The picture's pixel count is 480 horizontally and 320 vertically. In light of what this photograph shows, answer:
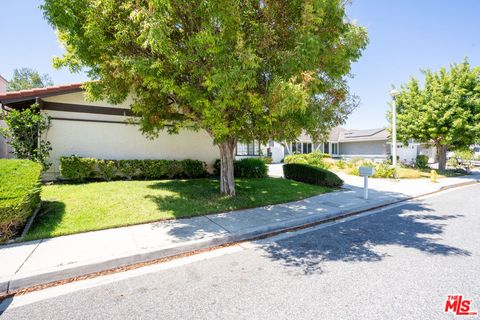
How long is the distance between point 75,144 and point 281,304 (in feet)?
36.2

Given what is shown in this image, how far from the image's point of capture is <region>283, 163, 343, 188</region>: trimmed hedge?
1147 centimetres

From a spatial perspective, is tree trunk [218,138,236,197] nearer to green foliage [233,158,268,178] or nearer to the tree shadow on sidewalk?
the tree shadow on sidewalk

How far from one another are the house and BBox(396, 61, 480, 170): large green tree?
51.6 ft

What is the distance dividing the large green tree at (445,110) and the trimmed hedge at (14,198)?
2064 cm

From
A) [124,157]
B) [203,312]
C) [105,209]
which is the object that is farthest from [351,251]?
[124,157]

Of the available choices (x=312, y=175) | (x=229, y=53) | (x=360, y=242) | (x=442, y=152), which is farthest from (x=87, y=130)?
(x=442, y=152)

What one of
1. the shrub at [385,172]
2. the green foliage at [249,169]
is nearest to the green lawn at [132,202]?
the green foliage at [249,169]

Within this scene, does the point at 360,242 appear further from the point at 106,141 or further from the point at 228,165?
the point at 106,141

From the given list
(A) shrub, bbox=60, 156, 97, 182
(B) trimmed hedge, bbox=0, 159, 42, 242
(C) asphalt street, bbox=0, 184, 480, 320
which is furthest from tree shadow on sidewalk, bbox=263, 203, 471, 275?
(A) shrub, bbox=60, 156, 97, 182

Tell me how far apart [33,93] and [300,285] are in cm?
1131

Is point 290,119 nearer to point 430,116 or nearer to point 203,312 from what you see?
point 203,312

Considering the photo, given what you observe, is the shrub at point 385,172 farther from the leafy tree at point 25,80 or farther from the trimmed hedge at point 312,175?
the leafy tree at point 25,80

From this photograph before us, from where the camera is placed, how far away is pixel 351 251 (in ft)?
15.0

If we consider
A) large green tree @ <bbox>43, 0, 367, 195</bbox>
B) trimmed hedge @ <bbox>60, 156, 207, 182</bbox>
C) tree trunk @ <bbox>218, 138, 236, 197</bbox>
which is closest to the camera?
large green tree @ <bbox>43, 0, 367, 195</bbox>
